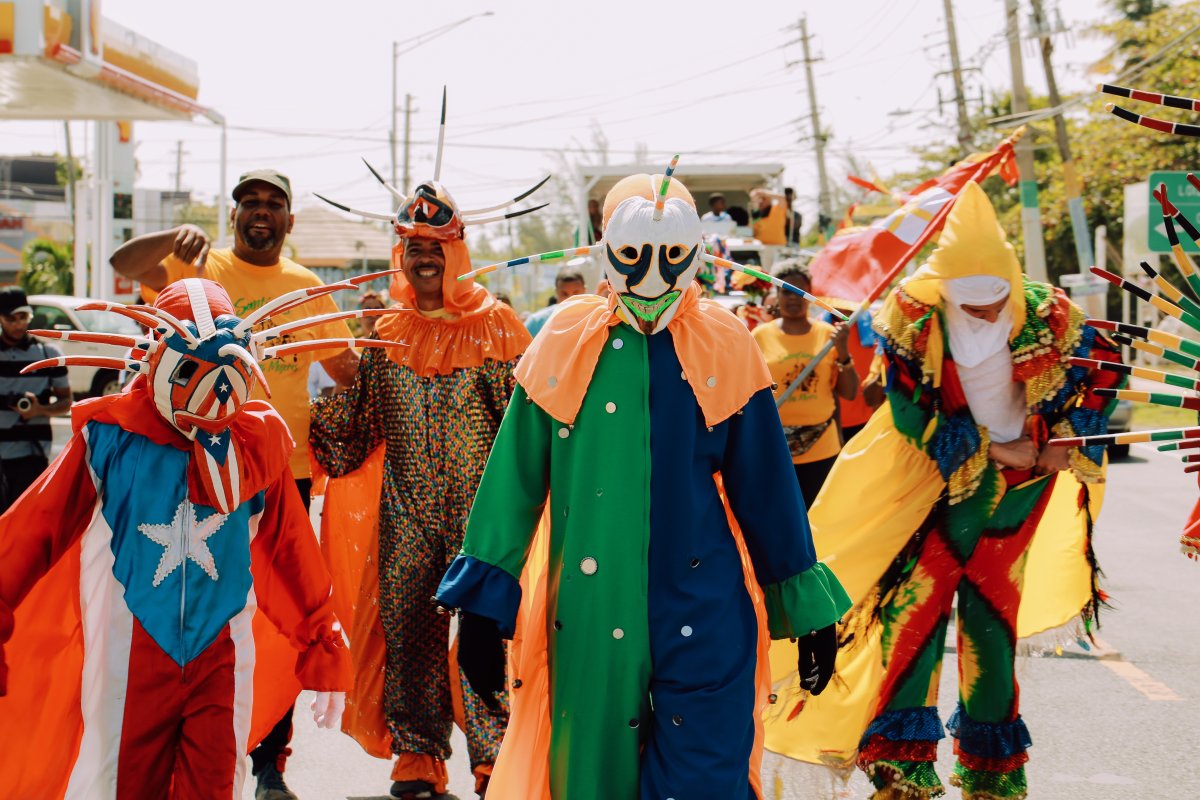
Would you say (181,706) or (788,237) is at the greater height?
(788,237)

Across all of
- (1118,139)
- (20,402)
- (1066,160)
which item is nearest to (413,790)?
(20,402)

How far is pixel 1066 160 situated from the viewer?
22953 mm

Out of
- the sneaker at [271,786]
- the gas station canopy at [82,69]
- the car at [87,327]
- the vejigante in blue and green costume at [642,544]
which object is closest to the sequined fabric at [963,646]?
the vejigante in blue and green costume at [642,544]

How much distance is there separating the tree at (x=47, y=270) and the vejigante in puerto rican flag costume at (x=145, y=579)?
3890 centimetres

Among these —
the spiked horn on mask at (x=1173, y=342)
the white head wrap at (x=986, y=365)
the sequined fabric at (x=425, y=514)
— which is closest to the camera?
the spiked horn on mask at (x=1173, y=342)

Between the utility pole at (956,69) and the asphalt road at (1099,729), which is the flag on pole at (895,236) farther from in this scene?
the utility pole at (956,69)

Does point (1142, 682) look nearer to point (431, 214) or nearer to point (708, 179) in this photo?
point (431, 214)

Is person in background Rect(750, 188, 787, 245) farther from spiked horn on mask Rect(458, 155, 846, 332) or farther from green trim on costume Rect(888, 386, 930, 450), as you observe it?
spiked horn on mask Rect(458, 155, 846, 332)

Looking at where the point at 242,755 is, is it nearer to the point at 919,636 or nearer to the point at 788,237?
the point at 919,636

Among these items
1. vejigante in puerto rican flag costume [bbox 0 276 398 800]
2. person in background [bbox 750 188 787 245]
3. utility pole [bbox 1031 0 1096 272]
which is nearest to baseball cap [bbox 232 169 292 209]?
vejigante in puerto rican flag costume [bbox 0 276 398 800]

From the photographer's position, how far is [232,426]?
152 inches

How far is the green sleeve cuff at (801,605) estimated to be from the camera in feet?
11.6

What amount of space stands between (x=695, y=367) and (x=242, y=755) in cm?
169

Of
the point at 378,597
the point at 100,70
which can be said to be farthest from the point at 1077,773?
the point at 100,70
